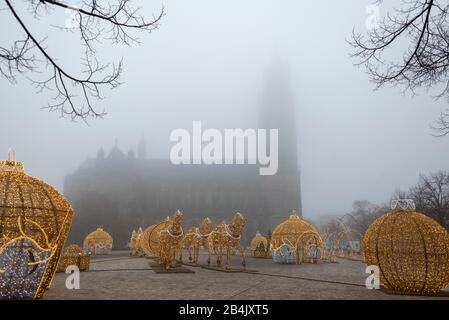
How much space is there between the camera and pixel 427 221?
11078 millimetres

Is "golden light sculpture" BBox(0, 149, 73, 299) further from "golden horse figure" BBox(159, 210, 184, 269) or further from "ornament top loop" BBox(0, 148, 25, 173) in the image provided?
"golden horse figure" BBox(159, 210, 184, 269)

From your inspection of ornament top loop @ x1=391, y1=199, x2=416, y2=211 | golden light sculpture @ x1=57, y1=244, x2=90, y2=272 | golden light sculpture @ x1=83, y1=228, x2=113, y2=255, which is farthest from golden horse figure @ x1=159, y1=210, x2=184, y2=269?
golden light sculpture @ x1=83, y1=228, x2=113, y2=255

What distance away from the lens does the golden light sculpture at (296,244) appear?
24281 millimetres

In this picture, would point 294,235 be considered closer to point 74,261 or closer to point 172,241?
point 172,241

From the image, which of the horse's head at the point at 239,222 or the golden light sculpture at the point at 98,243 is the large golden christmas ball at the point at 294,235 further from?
the golden light sculpture at the point at 98,243

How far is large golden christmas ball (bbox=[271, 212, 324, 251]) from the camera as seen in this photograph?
80.4ft

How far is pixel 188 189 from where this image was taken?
8312 centimetres

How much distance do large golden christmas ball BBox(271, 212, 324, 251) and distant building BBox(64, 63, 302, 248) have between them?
44336 millimetres

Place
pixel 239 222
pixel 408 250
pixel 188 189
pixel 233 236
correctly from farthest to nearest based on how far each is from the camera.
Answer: pixel 188 189 < pixel 233 236 < pixel 239 222 < pixel 408 250

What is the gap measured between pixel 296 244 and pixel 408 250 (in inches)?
543

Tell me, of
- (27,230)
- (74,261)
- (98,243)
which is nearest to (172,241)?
(74,261)
